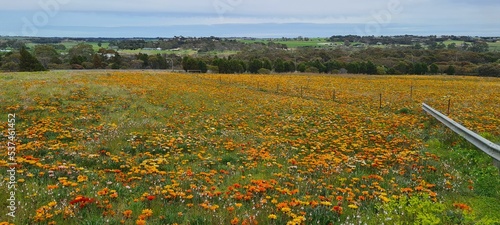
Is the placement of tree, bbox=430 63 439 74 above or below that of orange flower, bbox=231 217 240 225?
above

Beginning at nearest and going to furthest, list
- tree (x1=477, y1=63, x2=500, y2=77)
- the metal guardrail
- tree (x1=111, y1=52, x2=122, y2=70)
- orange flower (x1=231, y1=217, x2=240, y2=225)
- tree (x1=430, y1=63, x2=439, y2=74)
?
orange flower (x1=231, y1=217, x2=240, y2=225)
the metal guardrail
tree (x1=477, y1=63, x2=500, y2=77)
tree (x1=430, y1=63, x2=439, y2=74)
tree (x1=111, y1=52, x2=122, y2=70)

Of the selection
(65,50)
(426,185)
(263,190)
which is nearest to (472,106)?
(426,185)

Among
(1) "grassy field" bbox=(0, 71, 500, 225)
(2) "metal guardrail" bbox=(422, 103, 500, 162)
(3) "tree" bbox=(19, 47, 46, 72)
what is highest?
(3) "tree" bbox=(19, 47, 46, 72)

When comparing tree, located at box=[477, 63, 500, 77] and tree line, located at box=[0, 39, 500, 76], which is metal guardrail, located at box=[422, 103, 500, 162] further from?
tree, located at box=[477, 63, 500, 77]

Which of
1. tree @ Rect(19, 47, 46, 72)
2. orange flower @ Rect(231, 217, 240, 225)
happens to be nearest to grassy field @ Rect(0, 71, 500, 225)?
orange flower @ Rect(231, 217, 240, 225)

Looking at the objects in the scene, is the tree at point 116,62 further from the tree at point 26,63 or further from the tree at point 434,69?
the tree at point 434,69

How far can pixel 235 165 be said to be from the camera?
954 centimetres

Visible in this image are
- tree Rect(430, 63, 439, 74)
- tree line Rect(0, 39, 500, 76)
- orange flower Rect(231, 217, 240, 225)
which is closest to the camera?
orange flower Rect(231, 217, 240, 225)

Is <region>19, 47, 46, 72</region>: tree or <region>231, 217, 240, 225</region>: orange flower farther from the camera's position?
<region>19, 47, 46, 72</region>: tree

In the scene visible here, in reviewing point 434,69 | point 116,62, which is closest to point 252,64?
point 116,62

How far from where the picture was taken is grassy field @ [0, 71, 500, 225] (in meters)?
5.95

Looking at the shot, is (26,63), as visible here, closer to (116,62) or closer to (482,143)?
(116,62)

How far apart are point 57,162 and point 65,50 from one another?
459ft

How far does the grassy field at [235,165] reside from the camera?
5945 mm
